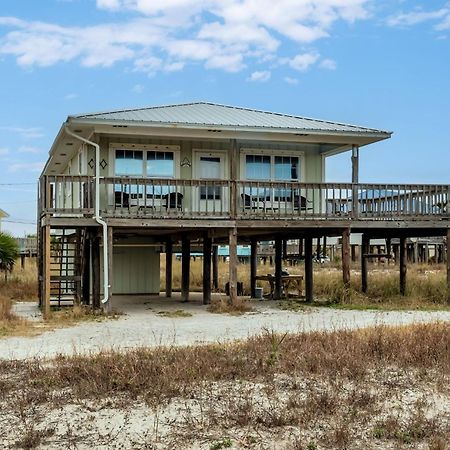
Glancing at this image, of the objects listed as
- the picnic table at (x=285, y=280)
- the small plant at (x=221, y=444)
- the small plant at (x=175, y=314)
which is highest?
the picnic table at (x=285, y=280)

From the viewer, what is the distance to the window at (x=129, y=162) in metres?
20.4

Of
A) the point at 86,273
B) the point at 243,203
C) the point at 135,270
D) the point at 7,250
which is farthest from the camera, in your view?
the point at 135,270

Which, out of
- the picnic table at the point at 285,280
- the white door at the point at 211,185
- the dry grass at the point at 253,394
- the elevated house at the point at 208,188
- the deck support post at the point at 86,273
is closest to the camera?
the dry grass at the point at 253,394

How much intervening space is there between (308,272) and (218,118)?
5.63m

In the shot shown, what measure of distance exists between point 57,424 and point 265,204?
13.2 metres

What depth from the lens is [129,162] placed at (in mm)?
20469

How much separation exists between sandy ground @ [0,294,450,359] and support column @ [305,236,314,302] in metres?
1.67

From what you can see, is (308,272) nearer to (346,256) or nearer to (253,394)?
(346,256)

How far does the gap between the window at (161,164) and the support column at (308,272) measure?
5145 millimetres

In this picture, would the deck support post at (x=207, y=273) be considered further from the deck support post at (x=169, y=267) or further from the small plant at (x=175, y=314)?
the deck support post at (x=169, y=267)

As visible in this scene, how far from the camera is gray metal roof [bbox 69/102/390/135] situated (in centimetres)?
1898

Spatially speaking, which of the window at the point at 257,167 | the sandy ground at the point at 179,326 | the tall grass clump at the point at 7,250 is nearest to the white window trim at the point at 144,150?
the window at the point at 257,167

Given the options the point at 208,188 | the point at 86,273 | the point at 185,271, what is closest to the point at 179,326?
the point at 208,188

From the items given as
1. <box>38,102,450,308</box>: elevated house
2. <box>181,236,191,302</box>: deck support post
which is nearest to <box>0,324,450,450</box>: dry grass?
<box>38,102,450,308</box>: elevated house
